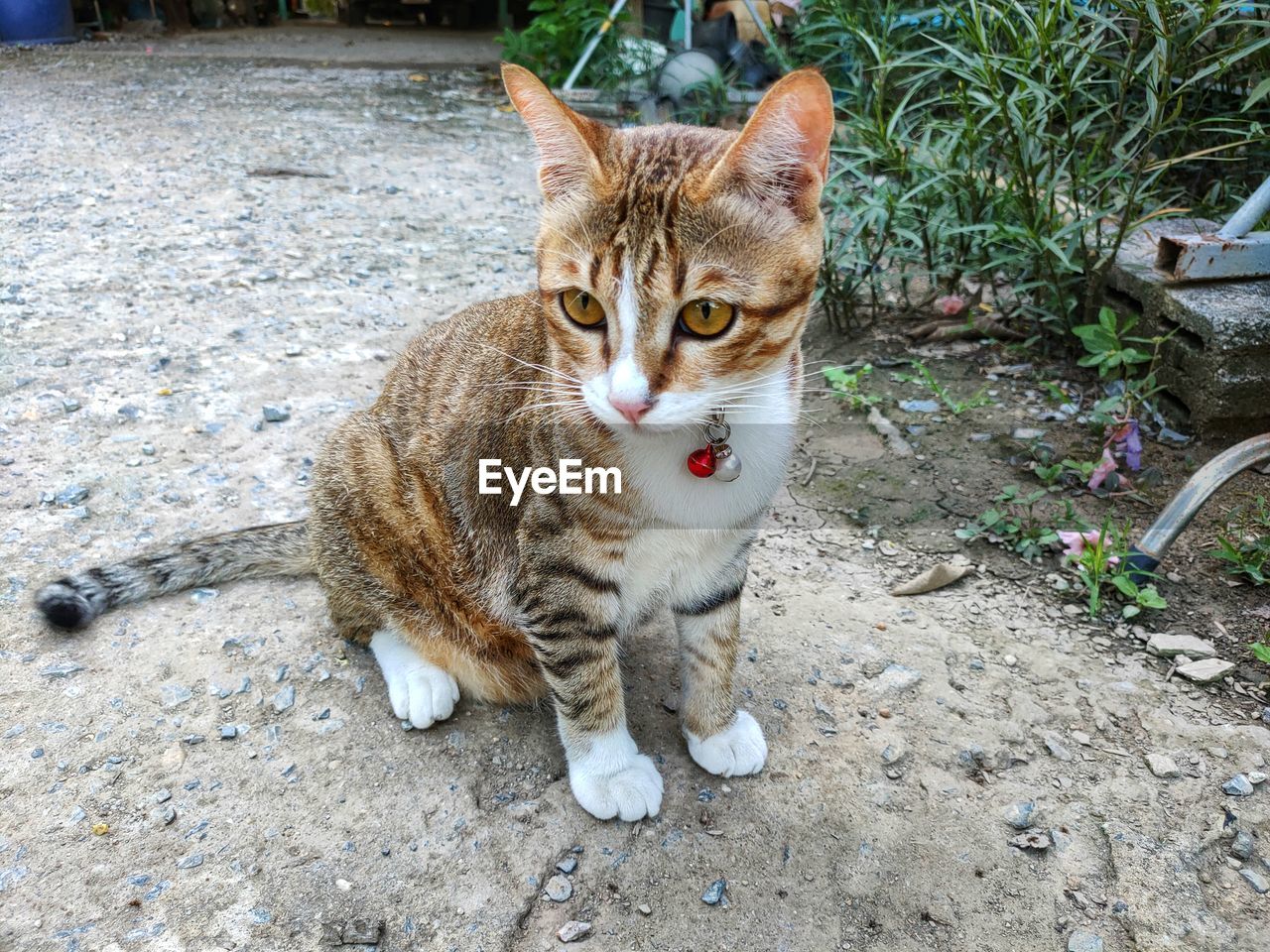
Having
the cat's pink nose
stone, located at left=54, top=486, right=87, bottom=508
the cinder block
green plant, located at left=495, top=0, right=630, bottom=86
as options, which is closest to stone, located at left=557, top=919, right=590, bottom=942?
the cat's pink nose

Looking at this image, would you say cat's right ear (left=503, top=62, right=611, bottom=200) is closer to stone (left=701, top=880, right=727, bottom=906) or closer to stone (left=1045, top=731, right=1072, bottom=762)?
stone (left=701, top=880, right=727, bottom=906)

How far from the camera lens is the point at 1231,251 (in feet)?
12.1

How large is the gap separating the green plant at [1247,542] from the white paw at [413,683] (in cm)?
260

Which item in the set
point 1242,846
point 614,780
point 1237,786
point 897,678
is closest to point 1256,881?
point 1242,846

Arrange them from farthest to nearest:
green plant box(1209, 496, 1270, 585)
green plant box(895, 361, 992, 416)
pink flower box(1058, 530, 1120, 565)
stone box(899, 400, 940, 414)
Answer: stone box(899, 400, 940, 414)
green plant box(895, 361, 992, 416)
pink flower box(1058, 530, 1120, 565)
green plant box(1209, 496, 1270, 585)

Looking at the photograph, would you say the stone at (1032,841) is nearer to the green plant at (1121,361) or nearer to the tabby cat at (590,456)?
the tabby cat at (590,456)

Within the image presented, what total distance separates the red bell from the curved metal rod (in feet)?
5.86

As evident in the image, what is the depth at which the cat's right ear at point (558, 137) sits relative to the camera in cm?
200

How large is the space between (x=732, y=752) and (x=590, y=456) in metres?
0.95

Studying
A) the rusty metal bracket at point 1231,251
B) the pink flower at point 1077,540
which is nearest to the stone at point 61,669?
the pink flower at point 1077,540

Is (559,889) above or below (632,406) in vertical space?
below

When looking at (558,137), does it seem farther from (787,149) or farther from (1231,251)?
(1231,251)

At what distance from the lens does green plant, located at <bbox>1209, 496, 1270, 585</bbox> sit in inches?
123

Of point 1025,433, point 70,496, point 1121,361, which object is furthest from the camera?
point 1025,433
